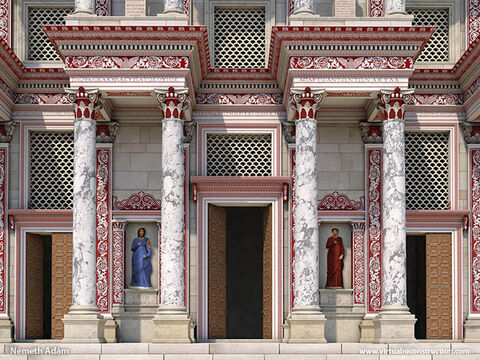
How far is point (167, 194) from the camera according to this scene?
23.5 metres

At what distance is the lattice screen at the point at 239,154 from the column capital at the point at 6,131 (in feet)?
17.4

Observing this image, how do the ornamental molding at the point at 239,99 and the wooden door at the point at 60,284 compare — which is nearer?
the wooden door at the point at 60,284

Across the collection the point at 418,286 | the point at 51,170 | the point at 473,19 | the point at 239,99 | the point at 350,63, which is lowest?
the point at 418,286

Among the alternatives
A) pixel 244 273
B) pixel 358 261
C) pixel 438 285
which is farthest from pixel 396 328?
pixel 244 273

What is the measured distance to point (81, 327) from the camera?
22750 mm

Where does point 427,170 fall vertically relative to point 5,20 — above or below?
below

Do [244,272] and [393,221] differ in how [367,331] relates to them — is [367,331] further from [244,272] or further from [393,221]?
[244,272]

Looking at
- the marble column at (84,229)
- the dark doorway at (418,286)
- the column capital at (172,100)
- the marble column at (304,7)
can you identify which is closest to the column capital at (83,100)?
the marble column at (84,229)

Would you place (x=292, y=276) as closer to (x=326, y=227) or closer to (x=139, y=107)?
(x=326, y=227)

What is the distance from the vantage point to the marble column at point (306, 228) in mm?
23016

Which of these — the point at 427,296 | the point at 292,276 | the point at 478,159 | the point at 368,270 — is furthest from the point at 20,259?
the point at 478,159

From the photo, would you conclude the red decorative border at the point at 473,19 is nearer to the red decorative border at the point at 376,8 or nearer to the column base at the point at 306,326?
the red decorative border at the point at 376,8

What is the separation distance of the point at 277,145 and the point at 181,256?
4622mm

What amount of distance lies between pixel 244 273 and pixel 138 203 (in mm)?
9077
